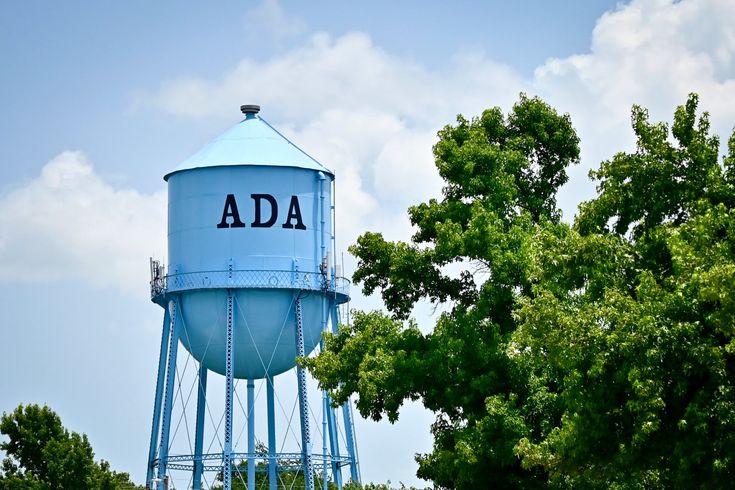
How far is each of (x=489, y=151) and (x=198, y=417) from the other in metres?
18.4

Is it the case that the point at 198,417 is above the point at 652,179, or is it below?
above

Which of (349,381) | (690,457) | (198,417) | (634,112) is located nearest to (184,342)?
(198,417)

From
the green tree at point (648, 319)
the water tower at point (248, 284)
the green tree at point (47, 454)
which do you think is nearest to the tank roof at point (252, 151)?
the water tower at point (248, 284)

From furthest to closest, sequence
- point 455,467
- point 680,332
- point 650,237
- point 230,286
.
→ point 230,286 < point 455,467 < point 650,237 < point 680,332

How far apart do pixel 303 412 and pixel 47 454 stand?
11232 mm

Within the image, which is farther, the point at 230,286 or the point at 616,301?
the point at 230,286

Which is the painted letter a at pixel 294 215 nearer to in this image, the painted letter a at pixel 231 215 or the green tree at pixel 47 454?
the painted letter a at pixel 231 215

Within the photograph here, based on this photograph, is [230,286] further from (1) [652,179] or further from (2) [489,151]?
(1) [652,179]

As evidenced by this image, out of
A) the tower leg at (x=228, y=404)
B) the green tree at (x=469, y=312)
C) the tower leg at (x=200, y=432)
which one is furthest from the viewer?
the tower leg at (x=200, y=432)

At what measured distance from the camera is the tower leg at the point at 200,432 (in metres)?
49.0

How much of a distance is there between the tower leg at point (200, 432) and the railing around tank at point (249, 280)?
9.50 ft

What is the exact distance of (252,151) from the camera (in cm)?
4997

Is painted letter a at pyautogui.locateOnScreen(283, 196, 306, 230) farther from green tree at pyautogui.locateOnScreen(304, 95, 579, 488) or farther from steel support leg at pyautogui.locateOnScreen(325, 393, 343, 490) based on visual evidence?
green tree at pyautogui.locateOnScreen(304, 95, 579, 488)

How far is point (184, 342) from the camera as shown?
4931 cm
